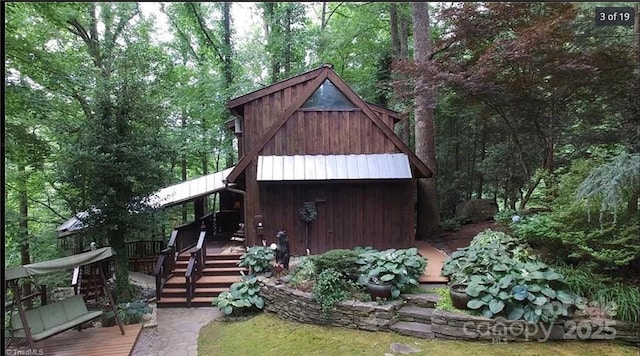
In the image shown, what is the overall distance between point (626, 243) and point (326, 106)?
18.2 ft

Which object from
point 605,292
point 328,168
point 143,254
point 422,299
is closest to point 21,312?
point 422,299

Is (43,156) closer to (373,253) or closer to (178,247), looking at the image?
(178,247)

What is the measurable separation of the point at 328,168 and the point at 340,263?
8.20ft

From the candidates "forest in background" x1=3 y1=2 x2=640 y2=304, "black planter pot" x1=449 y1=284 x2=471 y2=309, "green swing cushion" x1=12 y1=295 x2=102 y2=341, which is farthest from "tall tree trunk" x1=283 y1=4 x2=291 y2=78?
"black planter pot" x1=449 y1=284 x2=471 y2=309

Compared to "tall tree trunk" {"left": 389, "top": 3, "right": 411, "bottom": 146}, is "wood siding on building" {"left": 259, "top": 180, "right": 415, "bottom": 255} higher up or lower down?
lower down

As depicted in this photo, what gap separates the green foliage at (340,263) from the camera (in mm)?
5551

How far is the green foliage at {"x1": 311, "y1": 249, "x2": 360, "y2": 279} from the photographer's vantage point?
5.55 metres

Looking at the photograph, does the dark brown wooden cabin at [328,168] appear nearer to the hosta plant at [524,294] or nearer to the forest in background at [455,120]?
the forest in background at [455,120]

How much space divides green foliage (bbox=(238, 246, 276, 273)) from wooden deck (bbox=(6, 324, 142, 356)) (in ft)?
6.93

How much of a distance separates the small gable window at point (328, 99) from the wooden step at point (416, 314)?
14.6ft

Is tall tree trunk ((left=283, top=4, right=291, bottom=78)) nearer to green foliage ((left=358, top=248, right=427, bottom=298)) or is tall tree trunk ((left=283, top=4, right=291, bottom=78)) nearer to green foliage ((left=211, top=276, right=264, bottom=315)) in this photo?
green foliage ((left=211, top=276, right=264, bottom=315))

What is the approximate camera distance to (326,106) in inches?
309

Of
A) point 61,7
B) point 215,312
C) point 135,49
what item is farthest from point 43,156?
point 135,49

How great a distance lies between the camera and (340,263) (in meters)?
5.56
